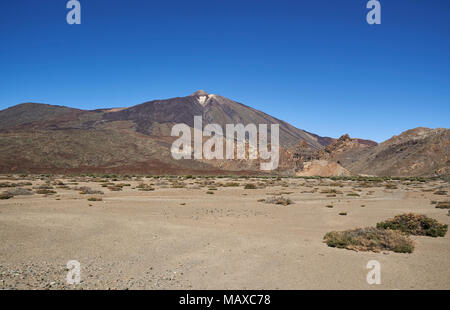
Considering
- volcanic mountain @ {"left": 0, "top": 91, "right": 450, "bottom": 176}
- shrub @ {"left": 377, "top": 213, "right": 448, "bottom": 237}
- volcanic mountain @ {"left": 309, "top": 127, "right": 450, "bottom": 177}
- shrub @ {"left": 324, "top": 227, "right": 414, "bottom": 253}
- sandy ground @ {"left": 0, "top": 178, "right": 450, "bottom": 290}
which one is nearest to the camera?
sandy ground @ {"left": 0, "top": 178, "right": 450, "bottom": 290}

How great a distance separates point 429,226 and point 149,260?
8791mm

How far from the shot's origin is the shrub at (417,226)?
9.61m

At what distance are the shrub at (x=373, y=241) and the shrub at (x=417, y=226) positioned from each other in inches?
76.6

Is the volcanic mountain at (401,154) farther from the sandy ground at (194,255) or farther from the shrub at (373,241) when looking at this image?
the sandy ground at (194,255)

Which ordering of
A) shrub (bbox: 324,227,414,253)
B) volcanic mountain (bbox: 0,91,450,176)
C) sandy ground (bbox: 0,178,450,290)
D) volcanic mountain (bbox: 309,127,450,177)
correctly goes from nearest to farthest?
sandy ground (bbox: 0,178,450,290) → shrub (bbox: 324,227,414,253) → volcanic mountain (bbox: 309,127,450,177) → volcanic mountain (bbox: 0,91,450,176)

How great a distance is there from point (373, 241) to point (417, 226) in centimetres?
330

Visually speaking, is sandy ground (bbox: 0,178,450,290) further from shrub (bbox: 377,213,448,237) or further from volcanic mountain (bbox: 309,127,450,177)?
volcanic mountain (bbox: 309,127,450,177)

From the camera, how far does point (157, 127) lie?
157625mm

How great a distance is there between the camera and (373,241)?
7.84 meters

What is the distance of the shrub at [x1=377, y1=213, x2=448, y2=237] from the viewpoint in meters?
9.61

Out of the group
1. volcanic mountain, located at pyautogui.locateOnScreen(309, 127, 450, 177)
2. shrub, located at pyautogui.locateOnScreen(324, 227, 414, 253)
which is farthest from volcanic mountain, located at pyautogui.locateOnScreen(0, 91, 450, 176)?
shrub, located at pyautogui.locateOnScreen(324, 227, 414, 253)

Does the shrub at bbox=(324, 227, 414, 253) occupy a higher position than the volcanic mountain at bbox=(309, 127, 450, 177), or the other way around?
the volcanic mountain at bbox=(309, 127, 450, 177)

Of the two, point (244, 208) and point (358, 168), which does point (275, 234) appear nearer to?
point (244, 208)

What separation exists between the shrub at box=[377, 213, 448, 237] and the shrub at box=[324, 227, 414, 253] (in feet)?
6.38
